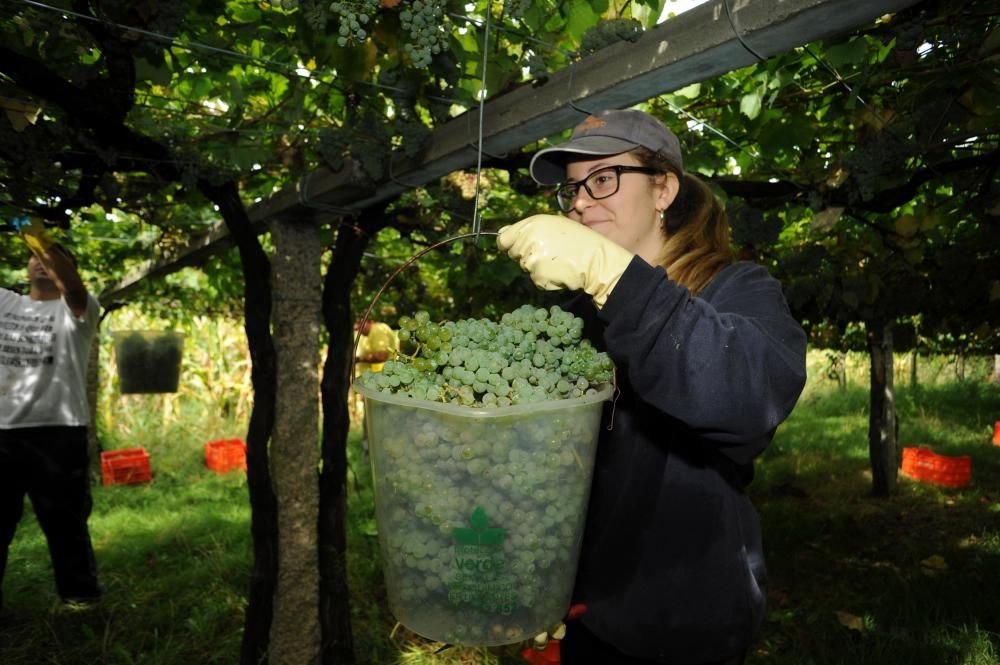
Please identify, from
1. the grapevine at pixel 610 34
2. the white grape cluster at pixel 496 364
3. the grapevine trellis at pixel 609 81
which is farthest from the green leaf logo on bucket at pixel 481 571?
the grapevine at pixel 610 34

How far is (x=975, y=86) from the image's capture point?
217cm

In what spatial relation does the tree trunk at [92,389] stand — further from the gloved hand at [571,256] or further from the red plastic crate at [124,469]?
the gloved hand at [571,256]

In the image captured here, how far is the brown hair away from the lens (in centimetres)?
141

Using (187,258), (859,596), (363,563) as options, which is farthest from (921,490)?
(187,258)

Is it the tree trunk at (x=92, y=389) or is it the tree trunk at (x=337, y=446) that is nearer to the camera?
the tree trunk at (x=337, y=446)

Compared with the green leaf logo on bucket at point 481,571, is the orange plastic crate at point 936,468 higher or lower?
lower

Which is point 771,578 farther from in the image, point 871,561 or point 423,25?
point 423,25

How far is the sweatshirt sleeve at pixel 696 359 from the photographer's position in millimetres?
1026

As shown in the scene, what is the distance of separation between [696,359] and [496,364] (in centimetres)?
30

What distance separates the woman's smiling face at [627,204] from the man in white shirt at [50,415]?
355 cm

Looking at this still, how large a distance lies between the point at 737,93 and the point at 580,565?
2.42m

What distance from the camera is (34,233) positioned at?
3.34 meters

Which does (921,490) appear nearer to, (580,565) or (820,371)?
(580,565)

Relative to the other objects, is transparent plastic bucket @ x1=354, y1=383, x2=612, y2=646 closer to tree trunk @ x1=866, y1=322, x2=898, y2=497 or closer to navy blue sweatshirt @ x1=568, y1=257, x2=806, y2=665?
navy blue sweatshirt @ x1=568, y1=257, x2=806, y2=665
